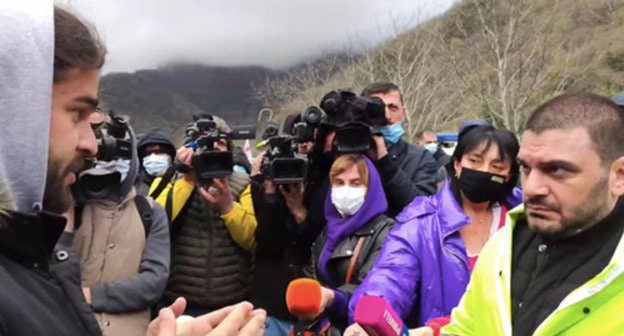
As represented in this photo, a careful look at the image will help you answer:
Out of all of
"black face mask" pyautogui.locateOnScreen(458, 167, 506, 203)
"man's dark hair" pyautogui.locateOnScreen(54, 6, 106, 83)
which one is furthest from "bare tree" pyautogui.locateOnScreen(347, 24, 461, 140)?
"man's dark hair" pyautogui.locateOnScreen(54, 6, 106, 83)

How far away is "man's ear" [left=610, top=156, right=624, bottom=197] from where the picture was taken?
1911mm

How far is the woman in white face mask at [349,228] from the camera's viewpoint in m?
2.91

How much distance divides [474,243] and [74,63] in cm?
221

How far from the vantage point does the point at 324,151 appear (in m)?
3.51

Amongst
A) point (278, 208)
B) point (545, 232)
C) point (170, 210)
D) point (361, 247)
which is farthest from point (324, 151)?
point (545, 232)

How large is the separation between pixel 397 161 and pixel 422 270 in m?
1.32

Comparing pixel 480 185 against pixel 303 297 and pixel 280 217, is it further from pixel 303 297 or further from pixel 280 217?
pixel 303 297

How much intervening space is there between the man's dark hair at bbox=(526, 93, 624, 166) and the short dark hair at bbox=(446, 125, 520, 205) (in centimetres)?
98

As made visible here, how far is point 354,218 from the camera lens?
305cm

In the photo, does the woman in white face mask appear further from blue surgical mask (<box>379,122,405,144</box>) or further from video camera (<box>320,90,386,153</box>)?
blue surgical mask (<box>379,122,405,144</box>)

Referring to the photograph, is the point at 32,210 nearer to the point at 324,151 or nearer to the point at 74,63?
the point at 74,63

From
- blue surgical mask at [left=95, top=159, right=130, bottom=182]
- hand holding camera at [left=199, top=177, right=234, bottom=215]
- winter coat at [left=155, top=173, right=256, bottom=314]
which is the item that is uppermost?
blue surgical mask at [left=95, top=159, right=130, bottom=182]

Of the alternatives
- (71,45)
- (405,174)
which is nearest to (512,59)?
(405,174)

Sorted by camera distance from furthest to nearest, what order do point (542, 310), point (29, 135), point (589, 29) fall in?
1. point (589, 29)
2. point (542, 310)
3. point (29, 135)
